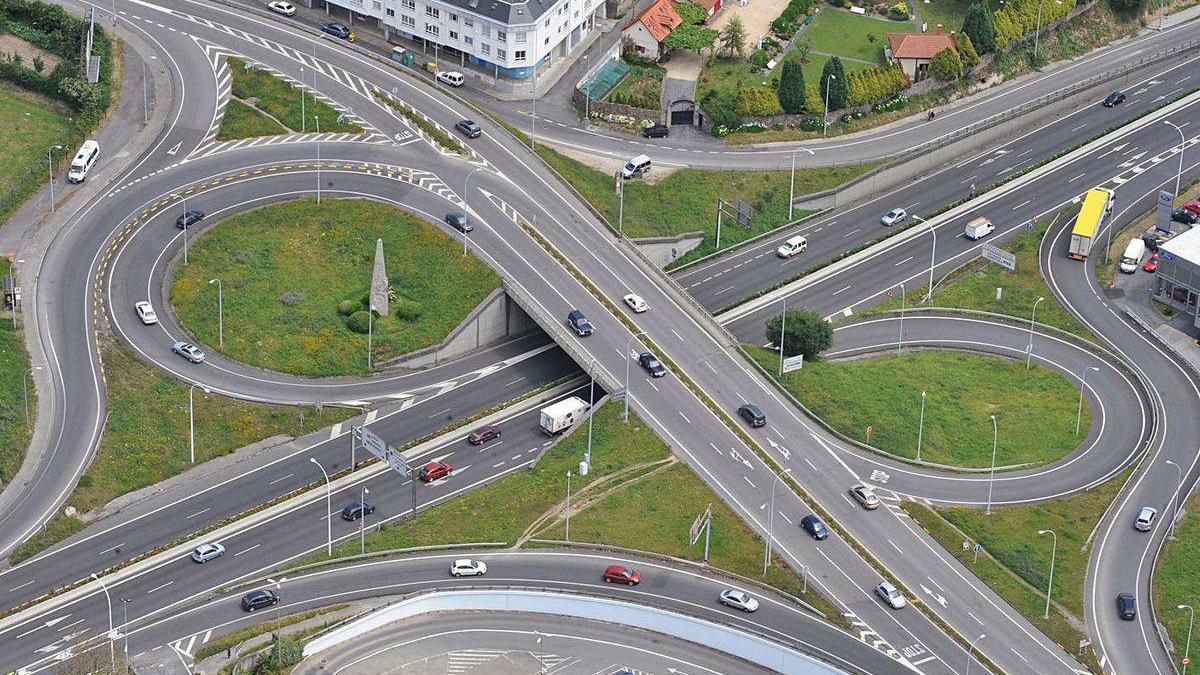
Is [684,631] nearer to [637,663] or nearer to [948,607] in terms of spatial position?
[637,663]

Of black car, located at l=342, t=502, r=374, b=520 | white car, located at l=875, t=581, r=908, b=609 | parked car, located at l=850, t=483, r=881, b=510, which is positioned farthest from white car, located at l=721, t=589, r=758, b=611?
black car, located at l=342, t=502, r=374, b=520

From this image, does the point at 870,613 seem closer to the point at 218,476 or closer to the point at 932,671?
the point at 932,671

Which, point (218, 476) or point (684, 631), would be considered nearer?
point (684, 631)

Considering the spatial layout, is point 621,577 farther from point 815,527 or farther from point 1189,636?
point 1189,636

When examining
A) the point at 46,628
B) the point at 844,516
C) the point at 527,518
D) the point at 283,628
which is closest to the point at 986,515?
the point at 844,516

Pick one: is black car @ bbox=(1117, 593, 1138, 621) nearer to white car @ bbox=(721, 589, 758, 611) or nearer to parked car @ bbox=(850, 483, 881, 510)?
parked car @ bbox=(850, 483, 881, 510)

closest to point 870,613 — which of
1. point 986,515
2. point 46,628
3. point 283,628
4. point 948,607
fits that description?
point 948,607
